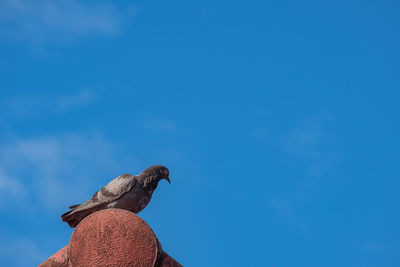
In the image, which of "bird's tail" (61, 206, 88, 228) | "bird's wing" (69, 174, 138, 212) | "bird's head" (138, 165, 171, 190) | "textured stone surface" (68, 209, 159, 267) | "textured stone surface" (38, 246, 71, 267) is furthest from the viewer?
"bird's head" (138, 165, 171, 190)

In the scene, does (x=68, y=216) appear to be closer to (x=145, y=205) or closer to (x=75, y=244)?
(x=145, y=205)

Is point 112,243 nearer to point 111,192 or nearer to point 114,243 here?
point 114,243

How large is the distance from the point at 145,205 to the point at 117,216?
2.75 meters

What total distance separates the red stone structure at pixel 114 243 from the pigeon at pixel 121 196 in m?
2.11

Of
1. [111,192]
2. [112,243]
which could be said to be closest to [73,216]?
[111,192]

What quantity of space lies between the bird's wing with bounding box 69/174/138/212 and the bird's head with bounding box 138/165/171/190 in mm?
206

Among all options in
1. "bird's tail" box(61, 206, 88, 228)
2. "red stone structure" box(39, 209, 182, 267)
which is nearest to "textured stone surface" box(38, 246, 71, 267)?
"red stone structure" box(39, 209, 182, 267)

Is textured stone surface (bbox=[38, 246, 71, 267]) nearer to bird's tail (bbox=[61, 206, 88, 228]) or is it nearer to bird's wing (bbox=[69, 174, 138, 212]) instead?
bird's tail (bbox=[61, 206, 88, 228])

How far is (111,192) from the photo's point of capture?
6.94 m

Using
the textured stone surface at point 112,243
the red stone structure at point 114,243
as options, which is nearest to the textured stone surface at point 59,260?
the red stone structure at point 114,243

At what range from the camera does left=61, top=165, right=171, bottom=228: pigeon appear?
21.9ft

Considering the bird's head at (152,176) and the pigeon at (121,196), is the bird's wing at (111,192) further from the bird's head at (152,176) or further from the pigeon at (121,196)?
the bird's head at (152,176)

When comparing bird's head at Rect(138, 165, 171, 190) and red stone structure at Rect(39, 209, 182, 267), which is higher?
bird's head at Rect(138, 165, 171, 190)

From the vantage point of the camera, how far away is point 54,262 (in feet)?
15.6
